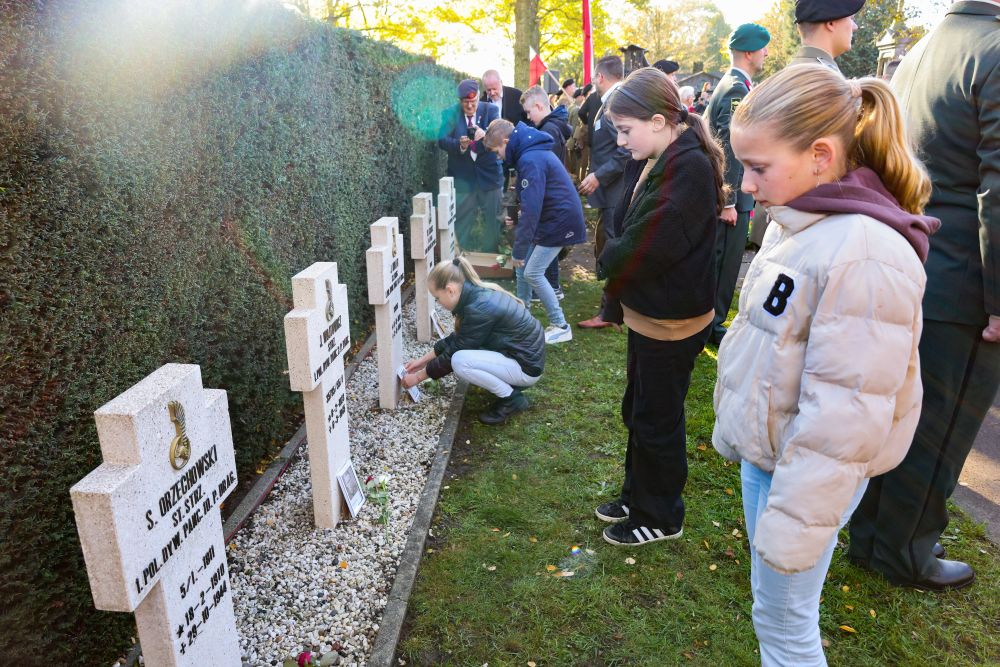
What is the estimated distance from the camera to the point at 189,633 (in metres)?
2.09

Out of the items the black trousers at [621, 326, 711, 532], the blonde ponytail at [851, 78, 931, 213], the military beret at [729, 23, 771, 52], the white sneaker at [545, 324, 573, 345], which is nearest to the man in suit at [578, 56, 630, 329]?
the white sneaker at [545, 324, 573, 345]

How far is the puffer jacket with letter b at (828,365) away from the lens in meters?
1.59

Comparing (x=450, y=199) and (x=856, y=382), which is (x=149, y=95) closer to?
(x=856, y=382)

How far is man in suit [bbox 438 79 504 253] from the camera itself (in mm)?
8720

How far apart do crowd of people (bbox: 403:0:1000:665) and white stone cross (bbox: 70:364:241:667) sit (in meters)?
1.61

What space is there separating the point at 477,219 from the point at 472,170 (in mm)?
759

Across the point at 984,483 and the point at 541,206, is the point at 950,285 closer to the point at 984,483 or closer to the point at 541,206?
the point at 984,483

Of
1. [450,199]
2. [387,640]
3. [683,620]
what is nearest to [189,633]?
[387,640]

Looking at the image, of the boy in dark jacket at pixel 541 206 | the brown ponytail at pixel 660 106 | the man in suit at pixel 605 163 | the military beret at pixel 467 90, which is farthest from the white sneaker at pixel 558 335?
the military beret at pixel 467 90

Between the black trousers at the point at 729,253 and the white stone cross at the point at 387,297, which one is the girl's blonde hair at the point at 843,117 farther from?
the black trousers at the point at 729,253

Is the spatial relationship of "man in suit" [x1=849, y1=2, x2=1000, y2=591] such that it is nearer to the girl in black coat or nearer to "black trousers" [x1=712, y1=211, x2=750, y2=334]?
the girl in black coat

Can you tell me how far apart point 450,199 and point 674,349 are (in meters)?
4.24

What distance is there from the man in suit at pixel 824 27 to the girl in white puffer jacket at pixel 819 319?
209cm

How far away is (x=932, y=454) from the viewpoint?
3.00 m
